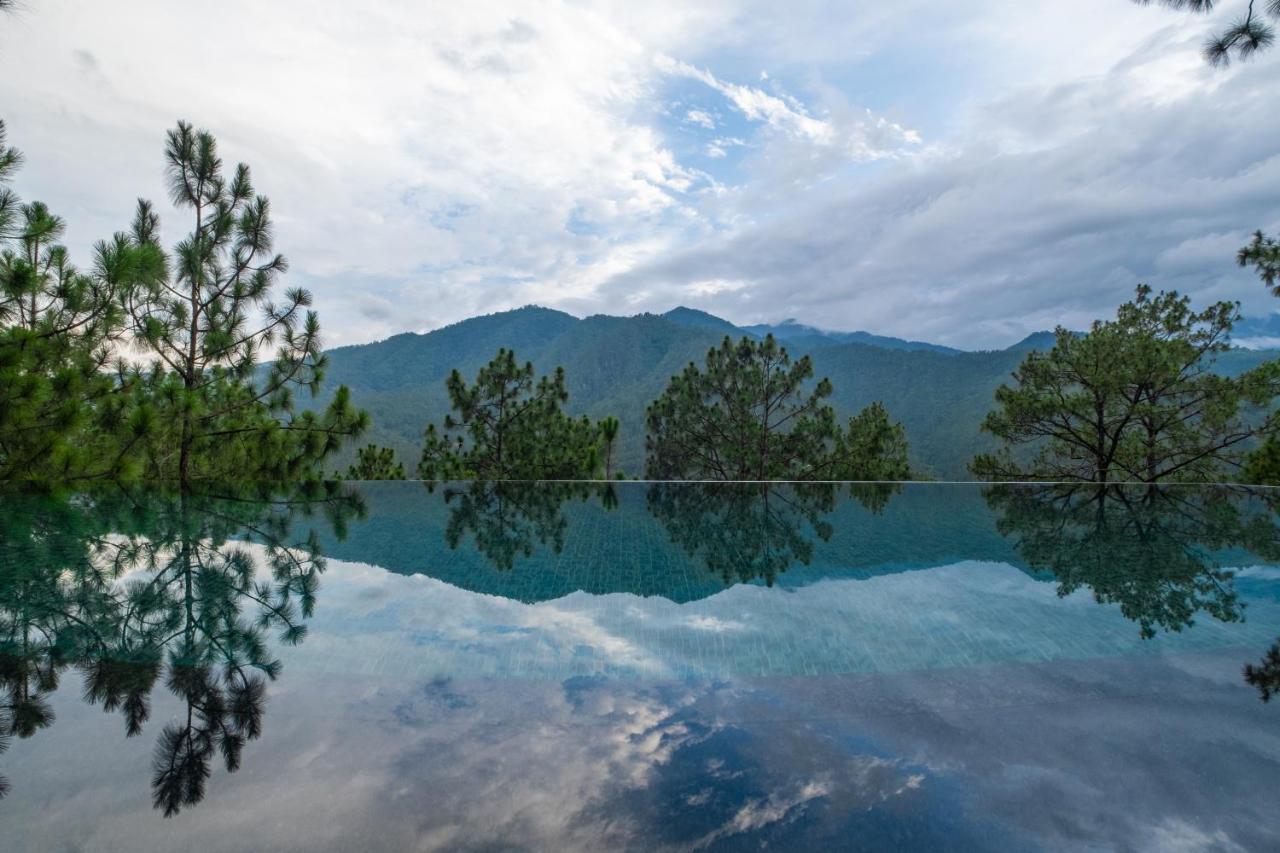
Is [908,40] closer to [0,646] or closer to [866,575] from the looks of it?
[866,575]

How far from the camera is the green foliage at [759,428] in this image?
1384cm

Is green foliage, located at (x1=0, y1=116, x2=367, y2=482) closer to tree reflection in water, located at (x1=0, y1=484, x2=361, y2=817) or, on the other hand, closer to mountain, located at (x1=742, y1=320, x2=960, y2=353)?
tree reflection in water, located at (x1=0, y1=484, x2=361, y2=817)

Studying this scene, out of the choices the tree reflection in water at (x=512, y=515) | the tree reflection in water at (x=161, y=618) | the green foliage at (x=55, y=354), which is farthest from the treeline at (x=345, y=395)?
the tree reflection in water at (x=512, y=515)

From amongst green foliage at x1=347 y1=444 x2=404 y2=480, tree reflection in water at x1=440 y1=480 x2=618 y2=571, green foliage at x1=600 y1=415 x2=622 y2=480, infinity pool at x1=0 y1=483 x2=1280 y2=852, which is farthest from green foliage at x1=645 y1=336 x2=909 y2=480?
infinity pool at x1=0 y1=483 x2=1280 y2=852

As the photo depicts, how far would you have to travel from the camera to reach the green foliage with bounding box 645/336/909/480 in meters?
13.8

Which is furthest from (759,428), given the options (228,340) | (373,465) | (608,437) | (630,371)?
(630,371)

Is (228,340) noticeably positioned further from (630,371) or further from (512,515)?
(630,371)

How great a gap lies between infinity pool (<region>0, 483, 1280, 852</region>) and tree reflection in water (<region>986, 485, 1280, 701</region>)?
5 cm

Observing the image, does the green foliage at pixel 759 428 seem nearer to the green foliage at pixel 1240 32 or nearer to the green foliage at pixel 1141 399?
the green foliage at pixel 1141 399

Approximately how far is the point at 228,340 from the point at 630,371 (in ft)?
284

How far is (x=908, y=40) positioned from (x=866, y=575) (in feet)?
34.3

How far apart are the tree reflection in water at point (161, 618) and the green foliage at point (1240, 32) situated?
762 cm

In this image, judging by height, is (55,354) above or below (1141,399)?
above

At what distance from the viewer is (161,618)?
2941mm
